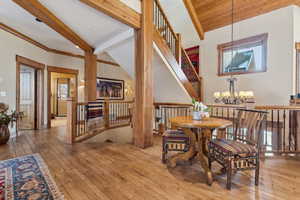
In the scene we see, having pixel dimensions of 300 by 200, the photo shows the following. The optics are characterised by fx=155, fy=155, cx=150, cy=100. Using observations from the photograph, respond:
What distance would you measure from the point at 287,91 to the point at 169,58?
3.30 metres

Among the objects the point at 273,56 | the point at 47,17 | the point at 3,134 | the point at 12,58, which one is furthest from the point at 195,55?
the point at 3,134

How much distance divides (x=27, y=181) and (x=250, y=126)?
2984mm

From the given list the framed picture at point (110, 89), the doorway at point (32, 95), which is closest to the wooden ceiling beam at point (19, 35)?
the doorway at point (32, 95)

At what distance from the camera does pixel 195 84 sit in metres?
5.06

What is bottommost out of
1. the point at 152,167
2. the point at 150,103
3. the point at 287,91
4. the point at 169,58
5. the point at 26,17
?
the point at 152,167

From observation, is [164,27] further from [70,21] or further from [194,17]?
[194,17]

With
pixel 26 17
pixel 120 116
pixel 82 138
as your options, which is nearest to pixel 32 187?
pixel 82 138

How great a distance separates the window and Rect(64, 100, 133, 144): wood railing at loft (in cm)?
400

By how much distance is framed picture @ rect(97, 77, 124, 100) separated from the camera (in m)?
7.05

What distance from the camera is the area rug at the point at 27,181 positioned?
1.64 m

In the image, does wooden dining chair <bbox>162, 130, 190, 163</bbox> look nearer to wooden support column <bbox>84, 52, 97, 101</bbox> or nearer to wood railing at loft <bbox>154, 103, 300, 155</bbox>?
wood railing at loft <bbox>154, 103, 300, 155</bbox>

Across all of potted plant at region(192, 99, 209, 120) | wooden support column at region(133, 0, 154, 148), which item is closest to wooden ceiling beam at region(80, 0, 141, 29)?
wooden support column at region(133, 0, 154, 148)

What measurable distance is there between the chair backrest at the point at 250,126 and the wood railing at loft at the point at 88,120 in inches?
132

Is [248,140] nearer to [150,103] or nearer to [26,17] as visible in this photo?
[150,103]
